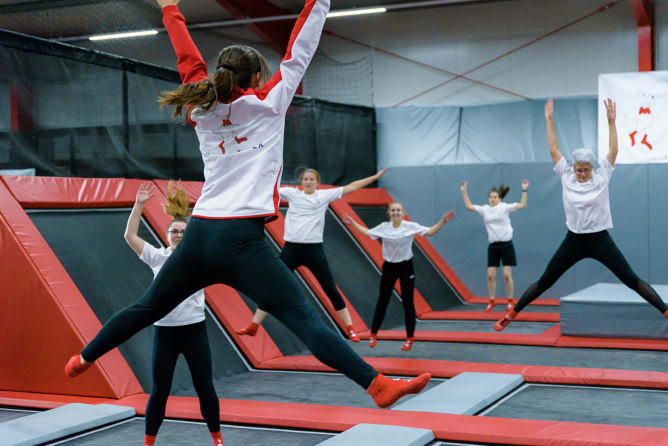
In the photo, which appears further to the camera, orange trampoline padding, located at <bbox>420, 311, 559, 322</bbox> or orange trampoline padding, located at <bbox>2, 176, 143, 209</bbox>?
orange trampoline padding, located at <bbox>420, 311, 559, 322</bbox>

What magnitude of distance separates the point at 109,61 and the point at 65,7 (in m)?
1.93

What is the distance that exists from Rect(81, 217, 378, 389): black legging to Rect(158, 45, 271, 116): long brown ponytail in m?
0.35

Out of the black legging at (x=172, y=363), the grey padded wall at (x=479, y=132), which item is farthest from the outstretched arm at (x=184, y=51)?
the grey padded wall at (x=479, y=132)

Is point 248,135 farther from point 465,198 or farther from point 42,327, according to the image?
point 465,198

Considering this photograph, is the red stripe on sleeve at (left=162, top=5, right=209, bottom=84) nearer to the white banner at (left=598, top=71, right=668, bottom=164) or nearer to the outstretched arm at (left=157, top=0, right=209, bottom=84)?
the outstretched arm at (left=157, top=0, right=209, bottom=84)

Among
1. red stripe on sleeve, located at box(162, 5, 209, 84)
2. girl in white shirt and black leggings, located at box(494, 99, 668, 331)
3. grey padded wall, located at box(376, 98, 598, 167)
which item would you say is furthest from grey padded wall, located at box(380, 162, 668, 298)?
red stripe on sleeve, located at box(162, 5, 209, 84)

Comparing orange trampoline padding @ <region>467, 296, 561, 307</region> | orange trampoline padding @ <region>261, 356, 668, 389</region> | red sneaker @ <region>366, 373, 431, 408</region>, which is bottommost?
orange trampoline padding @ <region>467, 296, 561, 307</region>

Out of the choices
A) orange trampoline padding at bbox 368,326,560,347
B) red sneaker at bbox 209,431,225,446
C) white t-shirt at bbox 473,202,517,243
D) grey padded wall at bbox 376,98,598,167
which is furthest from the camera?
grey padded wall at bbox 376,98,598,167

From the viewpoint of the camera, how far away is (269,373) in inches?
207

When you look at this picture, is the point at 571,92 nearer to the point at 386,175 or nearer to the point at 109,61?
the point at 386,175

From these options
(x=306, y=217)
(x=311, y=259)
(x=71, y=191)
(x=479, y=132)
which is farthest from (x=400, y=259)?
(x=479, y=132)

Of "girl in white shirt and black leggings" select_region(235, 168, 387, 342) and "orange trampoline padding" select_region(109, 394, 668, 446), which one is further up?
"girl in white shirt and black leggings" select_region(235, 168, 387, 342)

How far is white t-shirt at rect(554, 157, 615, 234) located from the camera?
4.66 m

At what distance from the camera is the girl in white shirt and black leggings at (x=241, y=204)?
2076 mm
